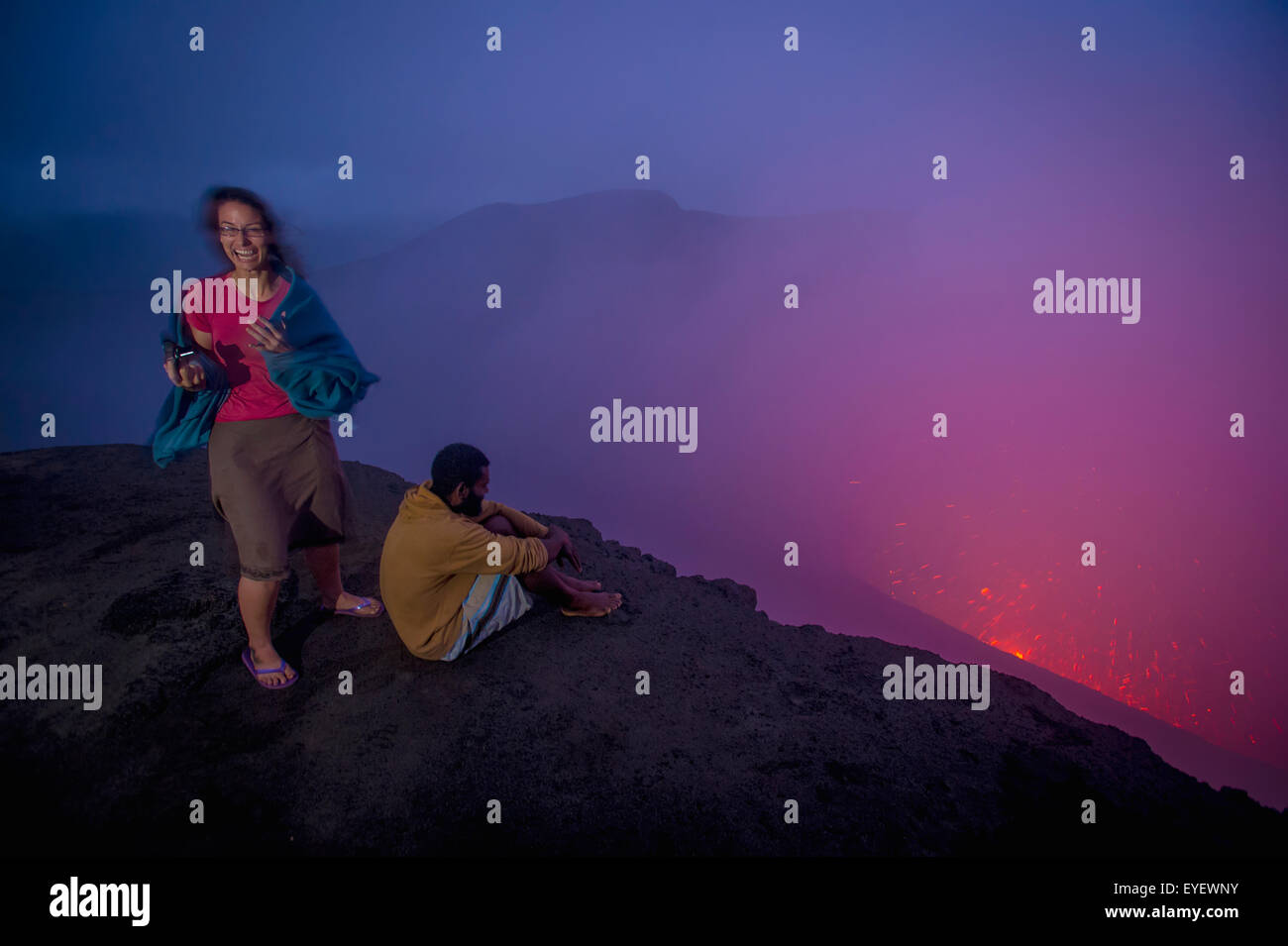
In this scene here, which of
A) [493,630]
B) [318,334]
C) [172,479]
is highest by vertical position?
[318,334]

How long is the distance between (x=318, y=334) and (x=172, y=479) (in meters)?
3.59

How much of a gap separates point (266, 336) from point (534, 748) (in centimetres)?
206

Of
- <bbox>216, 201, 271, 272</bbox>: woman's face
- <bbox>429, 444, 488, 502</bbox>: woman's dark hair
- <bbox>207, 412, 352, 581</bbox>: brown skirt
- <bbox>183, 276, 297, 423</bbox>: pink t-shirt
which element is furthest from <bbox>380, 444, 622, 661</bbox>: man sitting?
<bbox>216, 201, 271, 272</bbox>: woman's face

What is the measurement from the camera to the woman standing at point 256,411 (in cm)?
253

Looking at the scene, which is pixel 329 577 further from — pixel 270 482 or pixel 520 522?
pixel 520 522

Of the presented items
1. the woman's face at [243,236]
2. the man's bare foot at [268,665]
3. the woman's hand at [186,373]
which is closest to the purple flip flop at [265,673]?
the man's bare foot at [268,665]

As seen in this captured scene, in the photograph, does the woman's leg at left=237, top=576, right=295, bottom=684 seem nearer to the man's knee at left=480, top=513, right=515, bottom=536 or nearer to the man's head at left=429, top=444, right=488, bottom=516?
the man's head at left=429, top=444, right=488, bottom=516

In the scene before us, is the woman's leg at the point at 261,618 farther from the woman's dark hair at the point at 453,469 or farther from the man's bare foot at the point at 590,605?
the man's bare foot at the point at 590,605

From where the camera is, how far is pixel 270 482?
2.72 m

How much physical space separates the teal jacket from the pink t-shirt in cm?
4
